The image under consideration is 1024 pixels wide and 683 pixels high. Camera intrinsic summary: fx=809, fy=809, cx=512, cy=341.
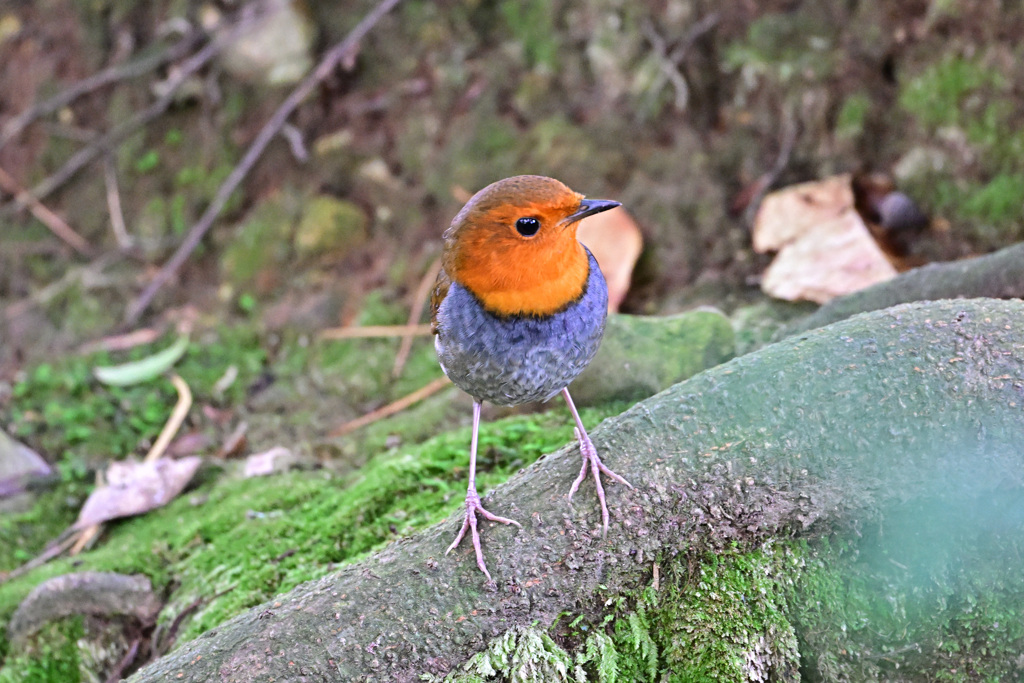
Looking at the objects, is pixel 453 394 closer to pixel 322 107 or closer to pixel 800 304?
pixel 800 304

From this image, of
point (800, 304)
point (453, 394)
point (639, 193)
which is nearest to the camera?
point (800, 304)

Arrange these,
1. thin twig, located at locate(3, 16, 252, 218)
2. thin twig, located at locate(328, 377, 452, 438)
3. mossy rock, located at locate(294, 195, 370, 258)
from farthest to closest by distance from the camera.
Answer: thin twig, located at locate(3, 16, 252, 218) → mossy rock, located at locate(294, 195, 370, 258) → thin twig, located at locate(328, 377, 452, 438)

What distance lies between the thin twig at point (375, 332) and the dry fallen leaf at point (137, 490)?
1215 millimetres

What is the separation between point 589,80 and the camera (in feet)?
15.8

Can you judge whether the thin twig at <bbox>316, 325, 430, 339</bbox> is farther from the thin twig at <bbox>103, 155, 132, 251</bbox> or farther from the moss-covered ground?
the thin twig at <bbox>103, 155, 132, 251</bbox>

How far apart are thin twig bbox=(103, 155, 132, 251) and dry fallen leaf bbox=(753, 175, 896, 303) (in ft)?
13.4

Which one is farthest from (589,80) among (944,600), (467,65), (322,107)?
(944,600)

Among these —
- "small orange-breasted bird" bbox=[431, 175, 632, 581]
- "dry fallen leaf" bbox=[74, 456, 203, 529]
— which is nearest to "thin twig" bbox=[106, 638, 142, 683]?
"dry fallen leaf" bbox=[74, 456, 203, 529]

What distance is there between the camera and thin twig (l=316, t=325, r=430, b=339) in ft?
15.0

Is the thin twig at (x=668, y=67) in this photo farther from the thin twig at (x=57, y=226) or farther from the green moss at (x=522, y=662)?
the thin twig at (x=57, y=226)

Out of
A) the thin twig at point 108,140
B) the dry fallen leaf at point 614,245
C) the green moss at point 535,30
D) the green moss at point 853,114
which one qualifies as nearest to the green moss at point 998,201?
the green moss at point 853,114

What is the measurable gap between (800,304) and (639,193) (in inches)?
48.8

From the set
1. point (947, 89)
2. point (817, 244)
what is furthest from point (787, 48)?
point (817, 244)

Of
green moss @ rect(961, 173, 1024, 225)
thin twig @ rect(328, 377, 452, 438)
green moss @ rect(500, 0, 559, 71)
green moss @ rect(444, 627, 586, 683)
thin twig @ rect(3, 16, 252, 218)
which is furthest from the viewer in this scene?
thin twig @ rect(3, 16, 252, 218)
